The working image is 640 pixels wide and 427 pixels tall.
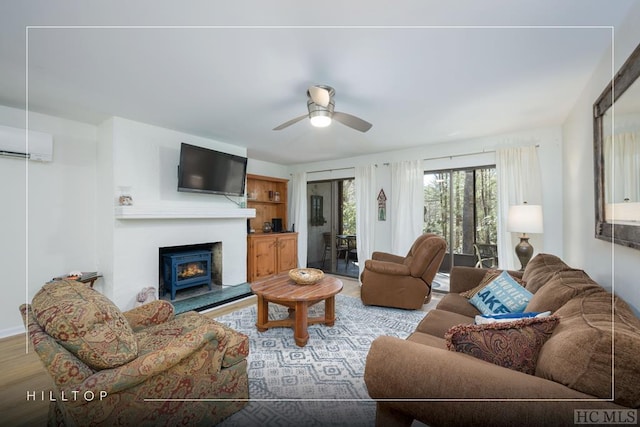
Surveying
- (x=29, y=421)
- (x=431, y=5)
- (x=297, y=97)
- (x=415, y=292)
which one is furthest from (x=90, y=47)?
(x=415, y=292)

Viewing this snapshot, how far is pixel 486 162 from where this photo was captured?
380 cm

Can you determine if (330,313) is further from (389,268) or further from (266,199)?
(266,199)

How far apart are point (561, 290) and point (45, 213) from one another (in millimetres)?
4610

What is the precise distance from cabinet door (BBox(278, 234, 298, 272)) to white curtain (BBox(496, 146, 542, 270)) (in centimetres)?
349

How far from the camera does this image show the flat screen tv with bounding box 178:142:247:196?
3.41 meters

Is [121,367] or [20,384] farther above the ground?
[121,367]

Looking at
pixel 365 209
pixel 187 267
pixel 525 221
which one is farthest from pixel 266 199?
pixel 525 221

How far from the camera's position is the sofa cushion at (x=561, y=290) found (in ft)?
4.61

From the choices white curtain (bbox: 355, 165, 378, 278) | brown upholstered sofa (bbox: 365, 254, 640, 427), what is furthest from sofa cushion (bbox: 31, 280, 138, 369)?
white curtain (bbox: 355, 165, 378, 278)

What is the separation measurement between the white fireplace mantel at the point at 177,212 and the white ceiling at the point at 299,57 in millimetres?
1068

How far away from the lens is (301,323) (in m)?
2.42

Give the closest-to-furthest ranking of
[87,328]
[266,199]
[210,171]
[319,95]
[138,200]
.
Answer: [87,328] → [319,95] → [138,200] → [210,171] → [266,199]

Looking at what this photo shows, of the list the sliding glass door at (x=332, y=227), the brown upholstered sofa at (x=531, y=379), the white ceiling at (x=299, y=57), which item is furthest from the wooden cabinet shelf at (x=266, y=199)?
the brown upholstered sofa at (x=531, y=379)

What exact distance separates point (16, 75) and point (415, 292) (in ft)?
14.0
